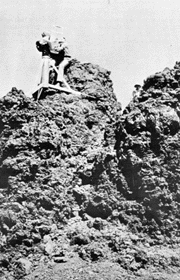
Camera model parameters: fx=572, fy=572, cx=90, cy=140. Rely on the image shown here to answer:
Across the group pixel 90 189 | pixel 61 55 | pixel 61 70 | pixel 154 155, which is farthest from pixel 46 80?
pixel 154 155

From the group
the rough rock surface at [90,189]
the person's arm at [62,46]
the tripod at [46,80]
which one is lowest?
the rough rock surface at [90,189]

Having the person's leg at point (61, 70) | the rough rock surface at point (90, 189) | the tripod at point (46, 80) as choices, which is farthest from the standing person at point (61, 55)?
the rough rock surface at point (90, 189)

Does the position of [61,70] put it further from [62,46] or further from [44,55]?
[62,46]

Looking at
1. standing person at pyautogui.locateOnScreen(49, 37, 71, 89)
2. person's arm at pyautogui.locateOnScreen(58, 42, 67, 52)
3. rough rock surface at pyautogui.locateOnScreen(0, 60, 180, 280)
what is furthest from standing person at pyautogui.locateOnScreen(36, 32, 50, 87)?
rough rock surface at pyautogui.locateOnScreen(0, 60, 180, 280)

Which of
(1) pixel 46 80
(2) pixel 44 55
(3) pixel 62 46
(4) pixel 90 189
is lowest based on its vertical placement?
(4) pixel 90 189

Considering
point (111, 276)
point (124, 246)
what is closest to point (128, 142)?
point (124, 246)

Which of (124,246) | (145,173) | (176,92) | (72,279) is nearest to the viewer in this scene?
(72,279)

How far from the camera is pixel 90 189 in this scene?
44969 mm

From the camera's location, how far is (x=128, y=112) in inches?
1844

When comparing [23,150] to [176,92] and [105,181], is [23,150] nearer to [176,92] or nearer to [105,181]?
[105,181]

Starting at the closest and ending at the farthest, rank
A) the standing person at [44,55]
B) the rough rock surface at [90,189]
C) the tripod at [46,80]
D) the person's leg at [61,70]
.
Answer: the rough rock surface at [90,189] → the tripod at [46,80] → the standing person at [44,55] → the person's leg at [61,70]

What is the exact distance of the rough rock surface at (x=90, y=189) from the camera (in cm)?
3925

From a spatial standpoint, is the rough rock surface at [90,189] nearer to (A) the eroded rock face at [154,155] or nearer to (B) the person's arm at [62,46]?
(A) the eroded rock face at [154,155]

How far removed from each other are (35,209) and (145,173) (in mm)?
8772
